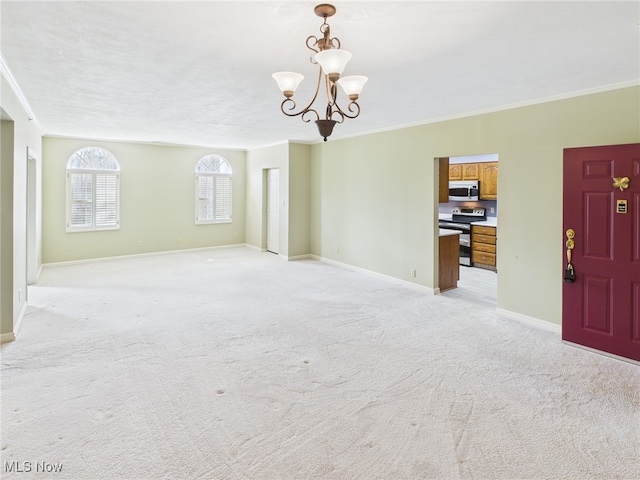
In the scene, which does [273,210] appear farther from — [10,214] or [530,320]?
[530,320]

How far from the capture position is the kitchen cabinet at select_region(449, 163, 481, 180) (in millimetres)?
7871

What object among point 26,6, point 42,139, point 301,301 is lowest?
point 301,301

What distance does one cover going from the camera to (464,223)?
7742mm

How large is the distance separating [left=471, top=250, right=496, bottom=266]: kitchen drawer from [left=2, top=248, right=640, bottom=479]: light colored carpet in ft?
8.43

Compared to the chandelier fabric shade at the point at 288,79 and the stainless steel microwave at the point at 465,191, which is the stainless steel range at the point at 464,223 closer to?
the stainless steel microwave at the point at 465,191

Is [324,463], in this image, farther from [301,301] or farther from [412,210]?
[412,210]

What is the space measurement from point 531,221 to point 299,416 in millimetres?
Result: 3376

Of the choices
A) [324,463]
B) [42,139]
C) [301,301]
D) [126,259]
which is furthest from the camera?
[126,259]

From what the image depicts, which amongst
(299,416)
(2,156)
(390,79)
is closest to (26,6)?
(2,156)

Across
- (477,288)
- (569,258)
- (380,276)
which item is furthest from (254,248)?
(569,258)

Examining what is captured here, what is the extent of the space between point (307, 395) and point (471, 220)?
20.6 feet

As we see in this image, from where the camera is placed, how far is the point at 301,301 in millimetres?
5109

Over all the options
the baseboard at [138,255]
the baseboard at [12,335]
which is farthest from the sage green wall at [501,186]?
the baseboard at [12,335]

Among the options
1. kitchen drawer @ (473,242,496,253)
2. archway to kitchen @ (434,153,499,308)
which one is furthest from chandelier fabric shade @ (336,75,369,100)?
kitchen drawer @ (473,242,496,253)
